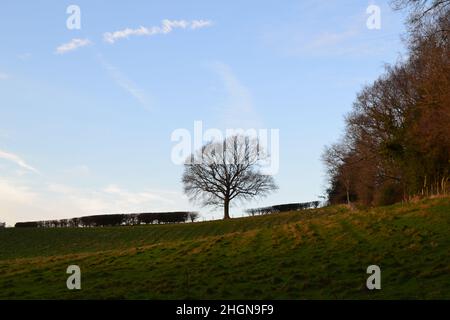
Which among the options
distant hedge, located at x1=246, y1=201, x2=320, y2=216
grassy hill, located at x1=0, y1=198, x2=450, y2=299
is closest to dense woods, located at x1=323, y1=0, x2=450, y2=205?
grassy hill, located at x1=0, y1=198, x2=450, y2=299

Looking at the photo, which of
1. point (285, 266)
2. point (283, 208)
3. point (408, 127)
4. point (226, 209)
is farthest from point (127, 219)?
point (285, 266)

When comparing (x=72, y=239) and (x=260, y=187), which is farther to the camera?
(x=260, y=187)

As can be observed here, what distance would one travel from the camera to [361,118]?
5528 centimetres

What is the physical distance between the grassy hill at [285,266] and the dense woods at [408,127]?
26.2 feet

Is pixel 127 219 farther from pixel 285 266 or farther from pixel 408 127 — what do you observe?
pixel 285 266

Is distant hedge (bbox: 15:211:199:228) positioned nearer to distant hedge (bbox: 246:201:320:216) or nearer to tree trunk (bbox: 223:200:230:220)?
tree trunk (bbox: 223:200:230:220)

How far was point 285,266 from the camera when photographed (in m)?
18.6

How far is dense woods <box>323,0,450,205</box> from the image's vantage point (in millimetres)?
26859

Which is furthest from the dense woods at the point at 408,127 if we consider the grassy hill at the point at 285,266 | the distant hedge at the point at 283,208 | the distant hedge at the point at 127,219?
the distant hedge at the point at 127,219

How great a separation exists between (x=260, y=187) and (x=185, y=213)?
11848 millimetres
